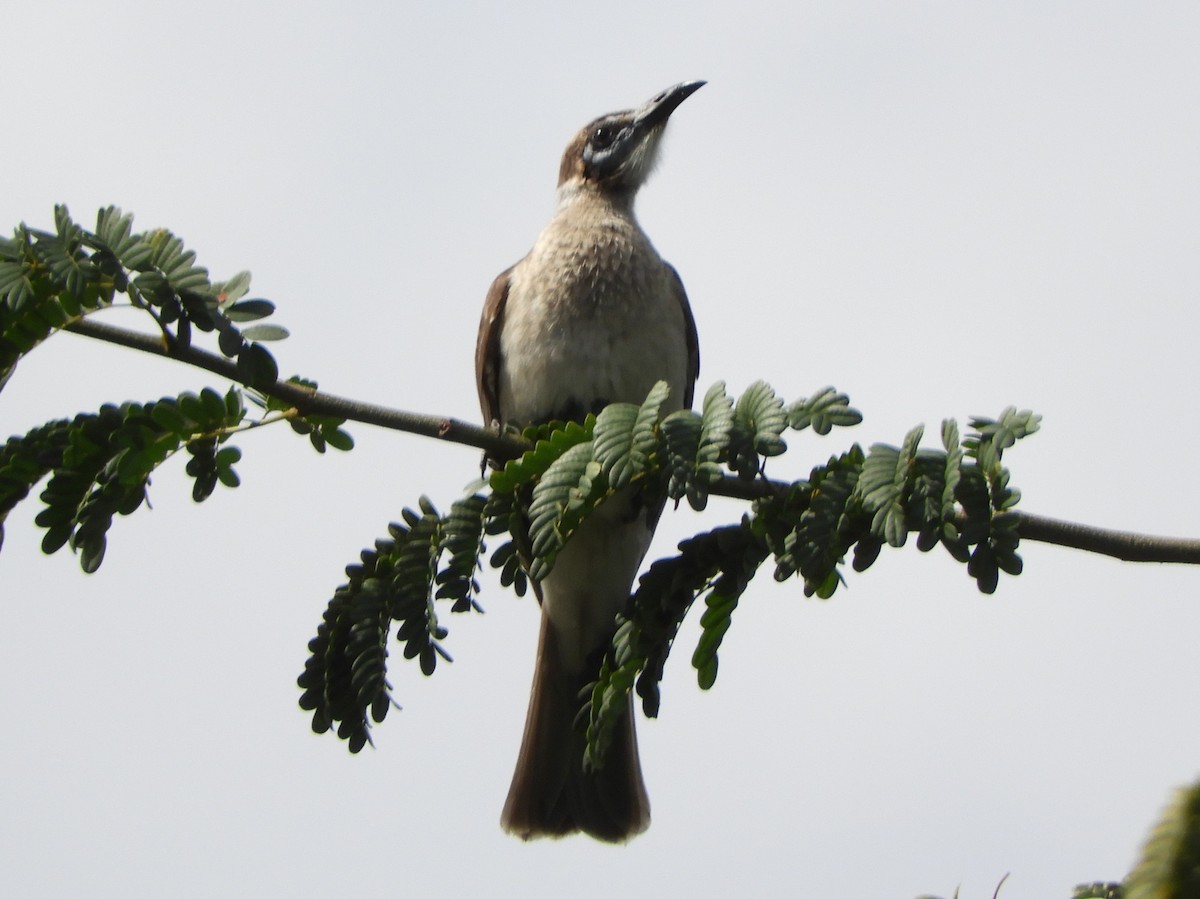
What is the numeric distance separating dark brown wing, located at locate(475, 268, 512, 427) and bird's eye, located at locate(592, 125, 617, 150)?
142 cm

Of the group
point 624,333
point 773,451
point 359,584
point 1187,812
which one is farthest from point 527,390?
point 1187,812

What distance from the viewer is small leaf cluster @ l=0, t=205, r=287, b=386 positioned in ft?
10.6

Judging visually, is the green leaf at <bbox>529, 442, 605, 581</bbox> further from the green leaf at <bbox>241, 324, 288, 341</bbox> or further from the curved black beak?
the curved black beak

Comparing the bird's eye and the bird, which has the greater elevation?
the bird's eye

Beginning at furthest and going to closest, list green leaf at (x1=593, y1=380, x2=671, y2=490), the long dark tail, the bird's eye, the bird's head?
the bird's eye → the bird's head → the long dark tail → green leaf at (x1=593, y1=380, x2=671, y2=490)

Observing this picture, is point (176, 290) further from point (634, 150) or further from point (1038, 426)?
point (634, 150)

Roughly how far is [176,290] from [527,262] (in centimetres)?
306

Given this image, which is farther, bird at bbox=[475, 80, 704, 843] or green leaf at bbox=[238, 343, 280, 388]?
bird at bbox=[475, 80, 704, 843]

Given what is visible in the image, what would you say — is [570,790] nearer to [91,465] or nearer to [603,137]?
[91,465]

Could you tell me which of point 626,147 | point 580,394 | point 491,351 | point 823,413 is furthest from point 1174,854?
point 626,147

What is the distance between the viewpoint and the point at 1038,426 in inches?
123

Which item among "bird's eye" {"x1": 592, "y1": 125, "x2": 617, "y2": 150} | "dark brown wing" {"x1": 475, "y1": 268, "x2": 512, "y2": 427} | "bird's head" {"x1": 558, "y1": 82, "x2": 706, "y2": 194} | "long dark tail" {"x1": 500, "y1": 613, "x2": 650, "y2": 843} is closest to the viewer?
"long dark tail" {"x1": 500, "y1": 613, "x2": 650, "y2": 843}

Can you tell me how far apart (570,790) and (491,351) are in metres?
1.88

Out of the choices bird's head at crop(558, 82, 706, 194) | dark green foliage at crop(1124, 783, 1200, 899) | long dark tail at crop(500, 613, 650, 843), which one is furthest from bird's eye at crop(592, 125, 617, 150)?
dark green foliage at crop(1124, 783, 1200, 899)
